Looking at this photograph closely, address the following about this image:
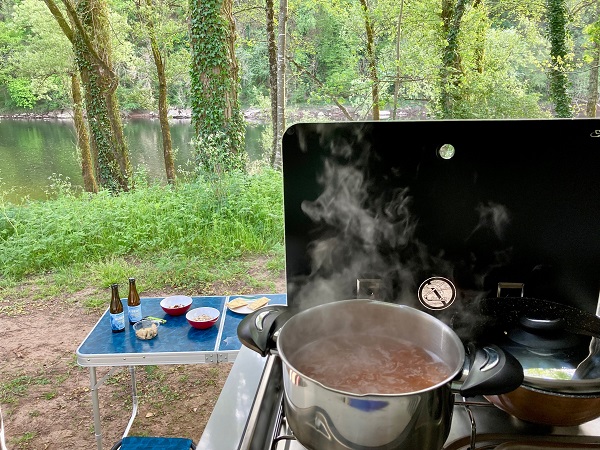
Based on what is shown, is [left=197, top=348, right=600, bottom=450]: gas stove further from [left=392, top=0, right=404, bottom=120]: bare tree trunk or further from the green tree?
the green tree

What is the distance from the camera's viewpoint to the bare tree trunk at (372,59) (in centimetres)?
882

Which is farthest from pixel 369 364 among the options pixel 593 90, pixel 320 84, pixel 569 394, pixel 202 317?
pixel 320 84

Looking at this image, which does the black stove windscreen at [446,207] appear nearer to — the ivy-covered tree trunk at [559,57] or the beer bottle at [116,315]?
the beer bottle at [116,315]

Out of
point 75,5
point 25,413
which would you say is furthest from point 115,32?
point 25,413

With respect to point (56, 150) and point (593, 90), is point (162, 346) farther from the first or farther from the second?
point (56, 150)

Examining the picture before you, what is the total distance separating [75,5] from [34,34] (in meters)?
2.71

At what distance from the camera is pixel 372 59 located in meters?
8.97

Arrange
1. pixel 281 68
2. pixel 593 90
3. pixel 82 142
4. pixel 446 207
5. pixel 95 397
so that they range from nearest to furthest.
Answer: pixel 446 207
pixel 95 397
pixel 593 90
pixel 281 68
pixel 82 142

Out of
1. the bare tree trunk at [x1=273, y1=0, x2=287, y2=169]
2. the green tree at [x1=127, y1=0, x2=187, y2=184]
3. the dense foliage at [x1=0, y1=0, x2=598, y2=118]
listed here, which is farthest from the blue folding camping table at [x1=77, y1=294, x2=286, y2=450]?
the green tree at [x1=127, y1=0, x2=187, y2=184]

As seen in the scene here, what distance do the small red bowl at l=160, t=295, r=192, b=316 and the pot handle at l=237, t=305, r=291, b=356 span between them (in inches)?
65.0

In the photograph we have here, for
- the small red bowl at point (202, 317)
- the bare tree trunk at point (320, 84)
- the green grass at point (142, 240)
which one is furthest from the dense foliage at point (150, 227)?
the bare tree trunk at point (320, 84)

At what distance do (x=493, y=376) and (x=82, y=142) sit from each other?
8954 mm

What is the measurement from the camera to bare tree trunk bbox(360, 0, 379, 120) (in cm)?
882

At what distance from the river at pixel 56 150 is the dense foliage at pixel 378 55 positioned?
2.34ft
